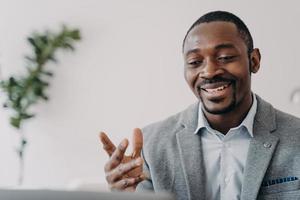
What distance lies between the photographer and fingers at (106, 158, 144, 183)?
93cm

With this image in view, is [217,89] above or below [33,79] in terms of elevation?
below

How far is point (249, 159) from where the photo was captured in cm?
107

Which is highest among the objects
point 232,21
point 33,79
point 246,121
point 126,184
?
point 33,79

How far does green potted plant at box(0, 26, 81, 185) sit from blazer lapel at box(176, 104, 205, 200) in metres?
1.36

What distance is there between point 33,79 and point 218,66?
149 centimetres

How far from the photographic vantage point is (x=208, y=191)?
3.56 ft

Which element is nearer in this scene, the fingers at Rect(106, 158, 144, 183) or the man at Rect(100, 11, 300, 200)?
the fingers at Rect(106, 158, 144, 183)

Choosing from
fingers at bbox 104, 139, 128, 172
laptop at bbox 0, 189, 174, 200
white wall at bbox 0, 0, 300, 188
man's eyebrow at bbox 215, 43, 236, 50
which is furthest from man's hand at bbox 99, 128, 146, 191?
white wall at bbox 0, 0, 300, 188

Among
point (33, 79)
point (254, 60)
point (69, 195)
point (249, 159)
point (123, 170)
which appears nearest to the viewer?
point (69, 195)

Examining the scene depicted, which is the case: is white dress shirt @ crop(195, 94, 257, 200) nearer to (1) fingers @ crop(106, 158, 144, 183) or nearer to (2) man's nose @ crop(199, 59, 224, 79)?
(2) man's nose @ crop(199, 59, 224, 79)

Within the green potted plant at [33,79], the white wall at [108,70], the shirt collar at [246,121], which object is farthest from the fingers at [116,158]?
the green potted plant at [33,79]

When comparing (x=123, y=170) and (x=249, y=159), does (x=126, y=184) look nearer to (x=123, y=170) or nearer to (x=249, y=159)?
(x=123, y=170)

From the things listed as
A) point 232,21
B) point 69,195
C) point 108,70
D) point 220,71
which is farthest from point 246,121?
point 108,70

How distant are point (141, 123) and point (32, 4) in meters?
0.91
